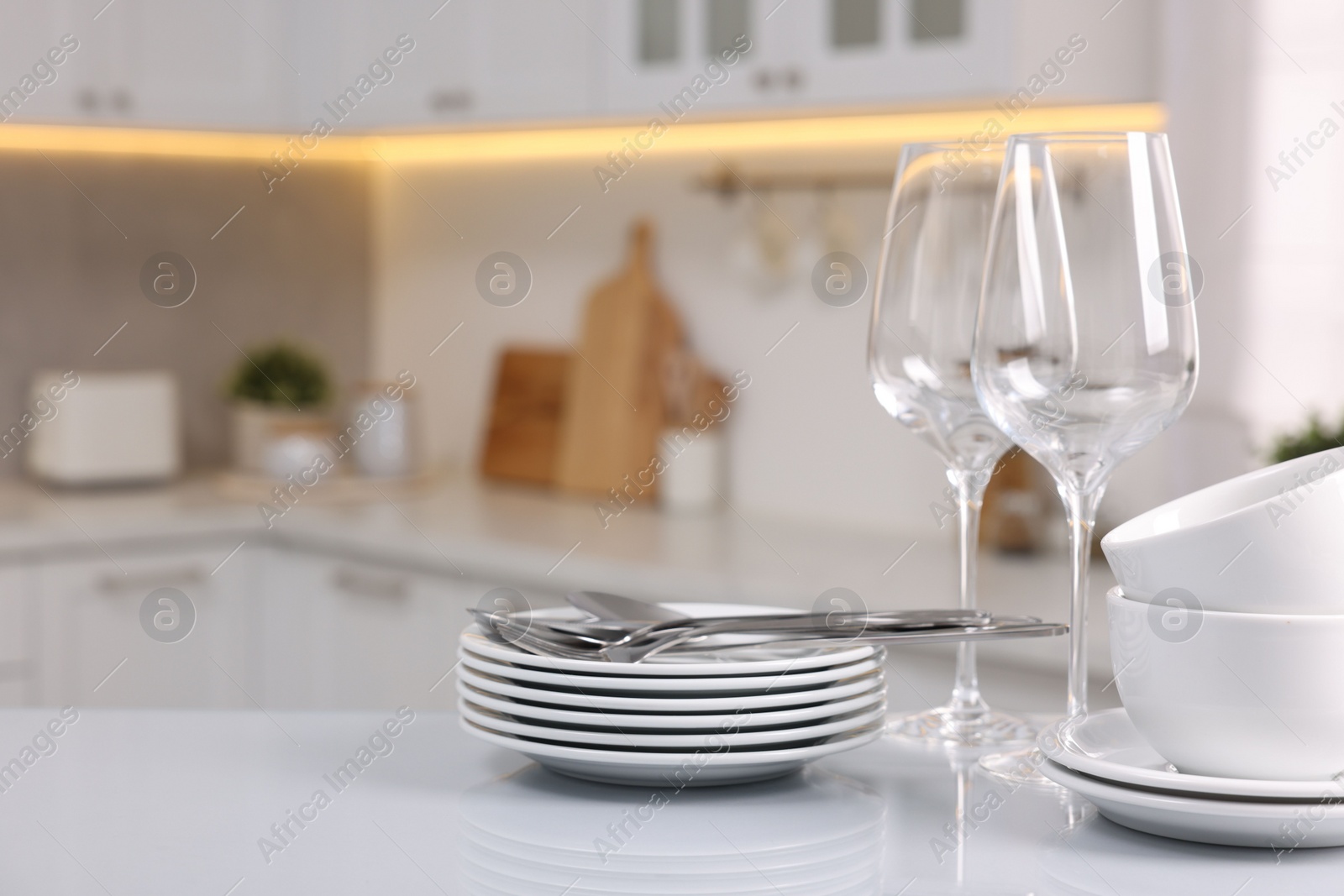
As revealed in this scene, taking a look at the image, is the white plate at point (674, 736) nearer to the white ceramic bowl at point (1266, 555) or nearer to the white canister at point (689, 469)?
the white ceramic bowl at point (1266, 555)

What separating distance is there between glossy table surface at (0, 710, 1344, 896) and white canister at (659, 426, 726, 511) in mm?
1854

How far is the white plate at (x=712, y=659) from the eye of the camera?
645 mm

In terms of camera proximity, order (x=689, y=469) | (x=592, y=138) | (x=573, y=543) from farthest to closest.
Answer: (x=592, y=138), (x=689, y=469), (x=573, y=543)

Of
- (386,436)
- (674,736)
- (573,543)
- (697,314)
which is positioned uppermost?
(697,314)

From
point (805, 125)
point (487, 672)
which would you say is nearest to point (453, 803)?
point (487, 672)

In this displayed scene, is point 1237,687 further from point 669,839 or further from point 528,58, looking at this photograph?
point 528,58

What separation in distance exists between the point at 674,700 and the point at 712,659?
0.06 meters

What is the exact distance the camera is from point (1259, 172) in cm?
180

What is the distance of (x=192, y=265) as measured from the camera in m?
2.99

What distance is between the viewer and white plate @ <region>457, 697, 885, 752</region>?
0.64m

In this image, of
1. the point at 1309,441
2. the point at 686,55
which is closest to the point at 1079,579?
the point at 1309,441

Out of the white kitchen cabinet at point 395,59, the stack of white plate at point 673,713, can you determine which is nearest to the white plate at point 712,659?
the stack of white plate at point 673,713

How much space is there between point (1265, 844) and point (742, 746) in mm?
224

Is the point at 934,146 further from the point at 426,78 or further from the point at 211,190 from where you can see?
the point at 211,190
